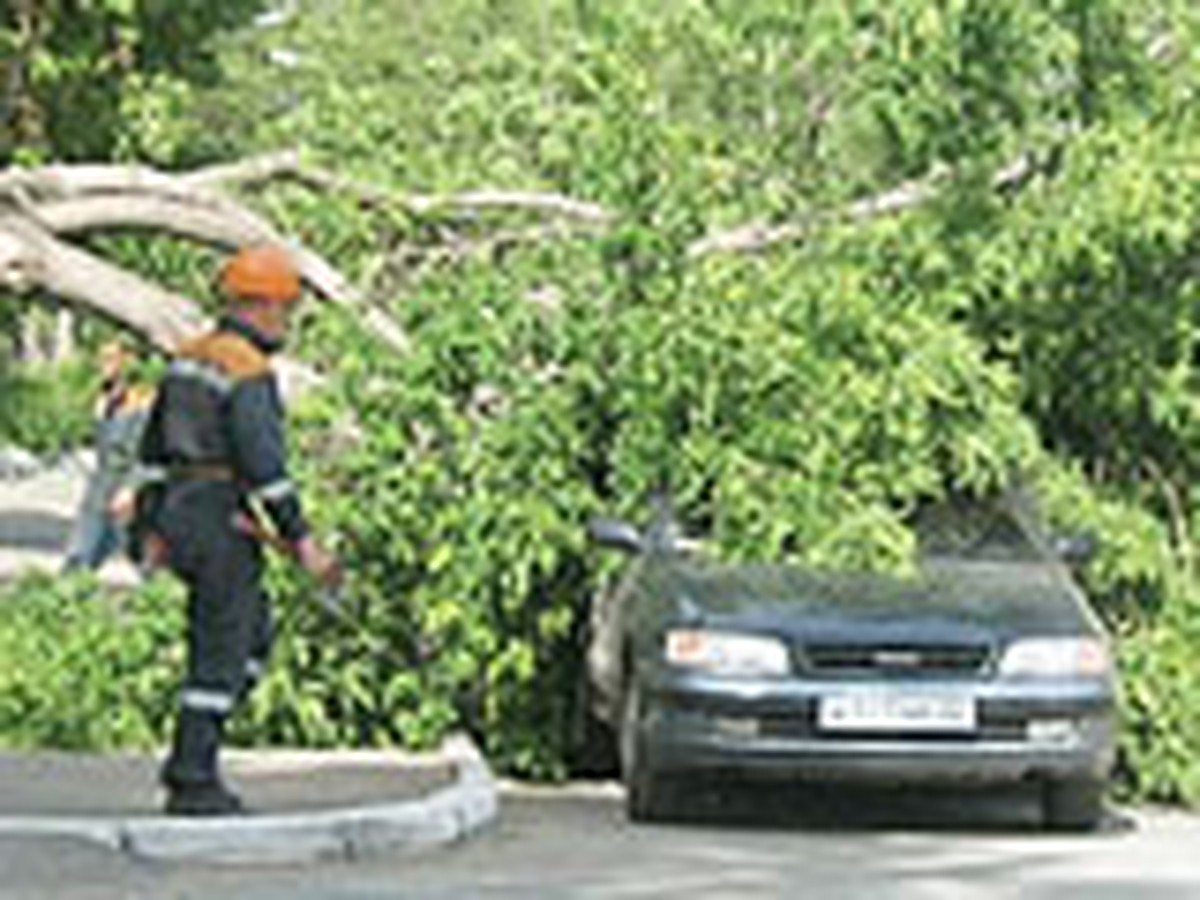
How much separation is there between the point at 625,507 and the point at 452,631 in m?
0.88

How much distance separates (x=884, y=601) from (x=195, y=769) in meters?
2.85

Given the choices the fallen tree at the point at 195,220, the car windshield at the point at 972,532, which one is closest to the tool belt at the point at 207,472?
the car windshield at the point at 972,532

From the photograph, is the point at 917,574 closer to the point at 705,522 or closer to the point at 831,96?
the point at 705,522

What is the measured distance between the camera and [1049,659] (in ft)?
35.9

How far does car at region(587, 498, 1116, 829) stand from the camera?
1075 cm

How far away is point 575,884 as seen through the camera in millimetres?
9148

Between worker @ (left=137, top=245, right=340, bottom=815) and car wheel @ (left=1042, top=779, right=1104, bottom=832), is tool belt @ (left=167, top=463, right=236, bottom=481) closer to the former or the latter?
worker @ (left=137, top=245, right=340, bottom=815)

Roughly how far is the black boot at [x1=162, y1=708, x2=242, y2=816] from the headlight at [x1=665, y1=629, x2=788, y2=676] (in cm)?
194

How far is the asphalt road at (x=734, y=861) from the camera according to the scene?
347 inches

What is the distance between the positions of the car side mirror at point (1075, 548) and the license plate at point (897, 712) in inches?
55.7

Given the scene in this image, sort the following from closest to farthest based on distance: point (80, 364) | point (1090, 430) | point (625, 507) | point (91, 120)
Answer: point (625, 507) < point (1090, 430) < point (91, 120) < point (80, 364)

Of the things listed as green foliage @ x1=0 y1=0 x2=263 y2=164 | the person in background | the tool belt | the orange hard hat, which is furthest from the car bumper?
green foliage @ x1=0 y1=0 x2=263 y2=164

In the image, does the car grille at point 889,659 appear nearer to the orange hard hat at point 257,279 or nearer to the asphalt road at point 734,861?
the asphalt road at point 734,861

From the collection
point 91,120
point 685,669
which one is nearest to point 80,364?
point 91,120
